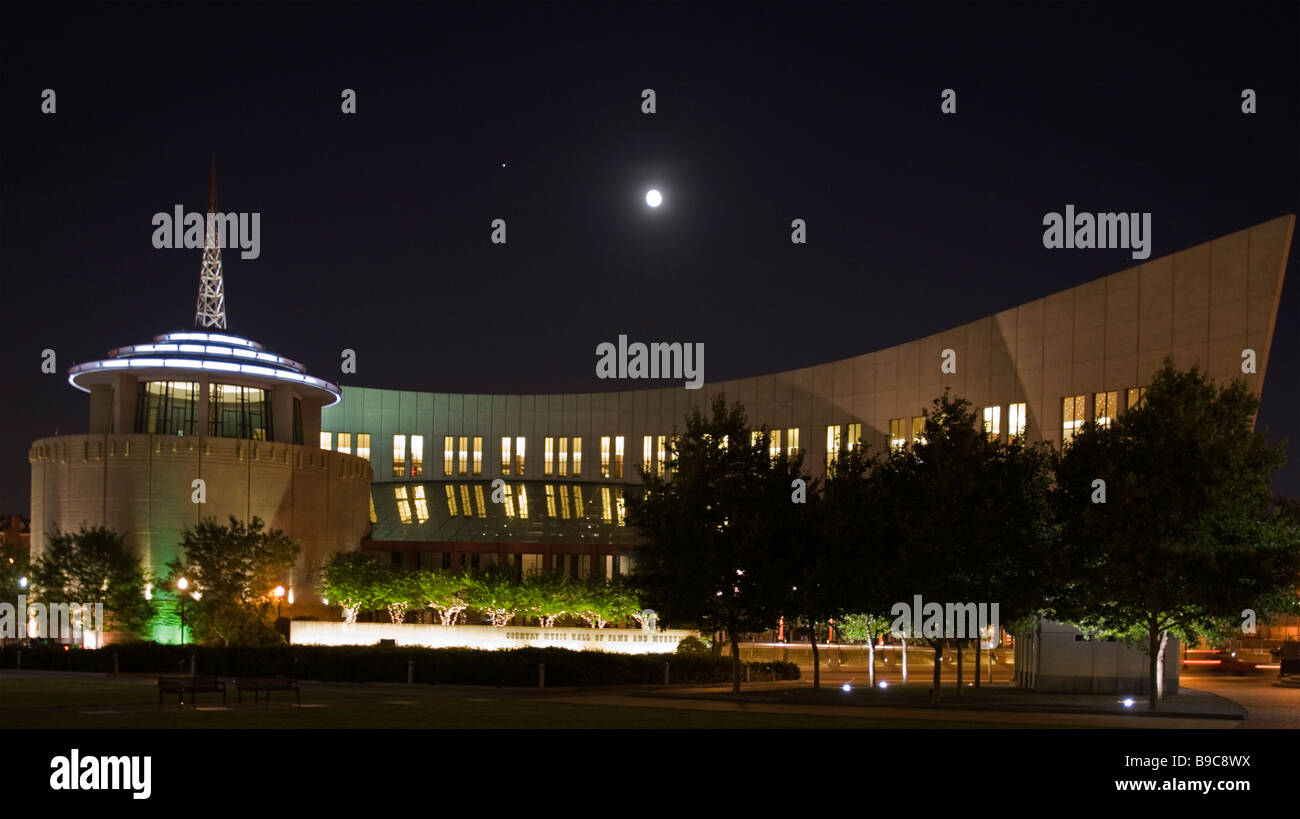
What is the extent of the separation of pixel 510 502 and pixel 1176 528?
57.2m

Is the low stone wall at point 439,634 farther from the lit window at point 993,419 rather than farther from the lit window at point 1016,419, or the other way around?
the lit window at point 1016,419

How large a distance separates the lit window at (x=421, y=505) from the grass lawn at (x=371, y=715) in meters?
48.7

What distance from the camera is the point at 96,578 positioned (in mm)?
59688

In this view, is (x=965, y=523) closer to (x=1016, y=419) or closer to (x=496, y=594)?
(x=1016, y=419)

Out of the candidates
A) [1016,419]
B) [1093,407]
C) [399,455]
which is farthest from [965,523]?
[399,455]

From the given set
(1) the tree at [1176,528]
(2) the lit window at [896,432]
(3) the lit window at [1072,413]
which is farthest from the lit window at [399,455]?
(1) the tree at [1176,528]

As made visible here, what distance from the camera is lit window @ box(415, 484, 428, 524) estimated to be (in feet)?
276

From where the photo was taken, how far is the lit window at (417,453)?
9619cm

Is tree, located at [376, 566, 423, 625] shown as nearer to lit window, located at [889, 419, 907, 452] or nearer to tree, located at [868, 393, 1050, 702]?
lit window, located at [889, 419, 907, 452]

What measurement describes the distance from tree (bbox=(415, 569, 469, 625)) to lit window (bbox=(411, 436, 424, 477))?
28.1 meters

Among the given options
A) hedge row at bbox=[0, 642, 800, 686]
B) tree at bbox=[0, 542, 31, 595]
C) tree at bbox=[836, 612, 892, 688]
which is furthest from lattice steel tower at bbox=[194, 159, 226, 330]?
tree at bbox=[836, 612, 892, 688]
